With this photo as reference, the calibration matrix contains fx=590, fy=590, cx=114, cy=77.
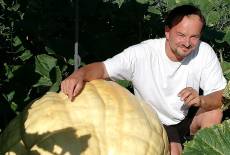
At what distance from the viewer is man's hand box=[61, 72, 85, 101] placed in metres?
3.07

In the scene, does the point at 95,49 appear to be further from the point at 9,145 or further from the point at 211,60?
the point at 9,145

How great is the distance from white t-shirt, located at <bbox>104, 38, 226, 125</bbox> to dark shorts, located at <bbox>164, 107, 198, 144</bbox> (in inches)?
5.5

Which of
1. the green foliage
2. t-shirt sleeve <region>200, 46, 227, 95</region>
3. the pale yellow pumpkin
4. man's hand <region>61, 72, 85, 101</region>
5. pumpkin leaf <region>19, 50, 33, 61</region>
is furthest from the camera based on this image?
pumpkin leaf <region>19, 50, 33, 61</region>

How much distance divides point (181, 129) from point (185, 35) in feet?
2.47

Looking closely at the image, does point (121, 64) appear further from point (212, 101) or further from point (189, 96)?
point (212, 101)

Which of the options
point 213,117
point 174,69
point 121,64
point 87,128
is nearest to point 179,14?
point 174,69

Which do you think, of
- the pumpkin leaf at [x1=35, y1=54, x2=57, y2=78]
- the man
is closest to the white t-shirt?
the man

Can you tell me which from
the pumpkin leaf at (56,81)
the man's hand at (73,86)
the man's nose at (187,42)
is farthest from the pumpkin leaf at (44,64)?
the man's nose at (187,42)

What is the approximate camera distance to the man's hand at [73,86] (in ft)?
10.1

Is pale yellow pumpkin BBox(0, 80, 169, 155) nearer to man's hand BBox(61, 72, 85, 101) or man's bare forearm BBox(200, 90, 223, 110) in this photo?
man's hand BBox(61, 72, 85, 101)

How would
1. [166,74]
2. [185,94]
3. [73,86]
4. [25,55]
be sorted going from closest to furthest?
1. [73,86]
2. [185,94]
3. [166,74]
4. [25,55]

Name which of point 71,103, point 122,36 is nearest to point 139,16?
point 122,36

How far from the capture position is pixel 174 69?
3.65m

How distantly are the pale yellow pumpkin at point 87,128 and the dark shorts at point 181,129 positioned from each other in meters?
0.65
